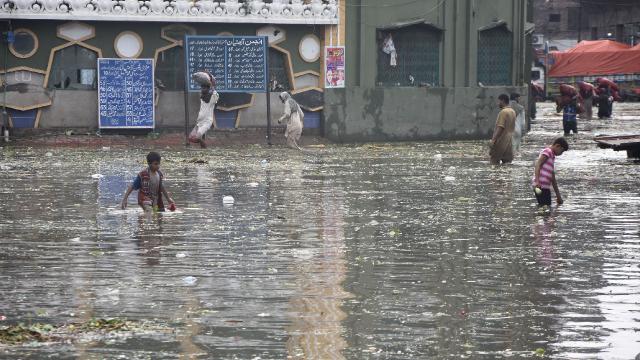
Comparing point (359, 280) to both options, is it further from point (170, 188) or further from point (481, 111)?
point (481, 111)

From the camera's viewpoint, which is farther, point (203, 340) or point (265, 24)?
point (265, 24)

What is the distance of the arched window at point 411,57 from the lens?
3109cm

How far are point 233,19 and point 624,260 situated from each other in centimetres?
1907

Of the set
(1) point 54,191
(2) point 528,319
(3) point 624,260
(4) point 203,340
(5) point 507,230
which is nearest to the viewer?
(4) point 203,340

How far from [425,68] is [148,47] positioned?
717 cm

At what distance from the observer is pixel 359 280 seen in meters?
10.5

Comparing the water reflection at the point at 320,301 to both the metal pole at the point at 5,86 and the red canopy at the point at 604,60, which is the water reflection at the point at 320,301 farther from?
the red canopy at the point at 604,60

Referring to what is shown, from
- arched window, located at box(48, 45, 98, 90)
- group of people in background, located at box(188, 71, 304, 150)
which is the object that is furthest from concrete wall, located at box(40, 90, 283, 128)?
group of people in background, located at box(188, 71, 304, 150)

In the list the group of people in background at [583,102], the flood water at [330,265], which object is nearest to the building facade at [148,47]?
the group of people in background at [583,102]

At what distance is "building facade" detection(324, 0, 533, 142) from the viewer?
3073cm

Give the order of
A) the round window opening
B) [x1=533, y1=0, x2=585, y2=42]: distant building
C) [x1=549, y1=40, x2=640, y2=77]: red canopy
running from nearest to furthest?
the round window opening
[x1=549, y1=40, x2=640, y2=77]: red canopy
[x1=533, y1=0, x2=585, y2=42]: distant building

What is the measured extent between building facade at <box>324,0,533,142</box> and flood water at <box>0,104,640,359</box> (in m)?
9.80

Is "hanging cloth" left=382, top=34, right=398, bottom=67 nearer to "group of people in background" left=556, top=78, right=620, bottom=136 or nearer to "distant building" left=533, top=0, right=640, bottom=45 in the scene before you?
"group of people in background" left=556, top=78, right=620, bottom=136

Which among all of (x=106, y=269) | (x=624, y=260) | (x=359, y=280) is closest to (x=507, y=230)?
(x=624, y=260)
